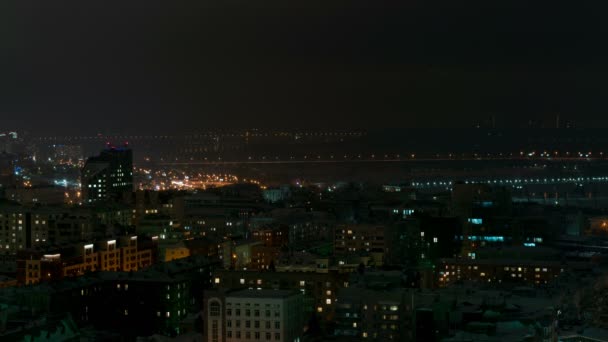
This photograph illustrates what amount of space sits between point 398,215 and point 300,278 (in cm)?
1184

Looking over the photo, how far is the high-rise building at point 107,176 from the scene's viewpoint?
32.9 meters

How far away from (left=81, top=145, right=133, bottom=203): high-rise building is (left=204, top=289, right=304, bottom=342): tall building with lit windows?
58.1 ft

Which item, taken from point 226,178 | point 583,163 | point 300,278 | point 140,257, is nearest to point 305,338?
point 300,278

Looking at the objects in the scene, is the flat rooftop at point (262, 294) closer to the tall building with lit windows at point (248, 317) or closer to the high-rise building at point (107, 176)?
the tall building with lit windows at point (248, 317)

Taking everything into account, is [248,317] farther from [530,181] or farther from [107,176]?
[530,181]

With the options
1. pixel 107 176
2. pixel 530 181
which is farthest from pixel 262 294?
pixel 530 181

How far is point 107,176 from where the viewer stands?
111 feet

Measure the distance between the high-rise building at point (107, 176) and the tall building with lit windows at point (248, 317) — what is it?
1772cm

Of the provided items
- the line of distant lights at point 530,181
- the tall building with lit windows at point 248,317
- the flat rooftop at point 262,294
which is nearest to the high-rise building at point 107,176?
the line of distant lights at point 530,181

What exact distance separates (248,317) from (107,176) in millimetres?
21268

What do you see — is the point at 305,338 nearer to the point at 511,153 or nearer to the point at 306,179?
the point at 306,179

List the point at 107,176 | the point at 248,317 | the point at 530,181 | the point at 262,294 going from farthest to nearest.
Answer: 1. the point at 530,181
2. the point at 107,176
3. the point at 262,294
4. the point at 248,317

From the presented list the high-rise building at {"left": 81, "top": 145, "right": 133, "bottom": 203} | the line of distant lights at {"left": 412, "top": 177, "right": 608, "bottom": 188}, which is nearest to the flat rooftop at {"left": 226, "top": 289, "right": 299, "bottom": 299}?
the high-rise building at {"left": 81, "top": 145, "right": 133, "bottom": 203}

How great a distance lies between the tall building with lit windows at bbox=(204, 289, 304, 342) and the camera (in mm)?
13297
